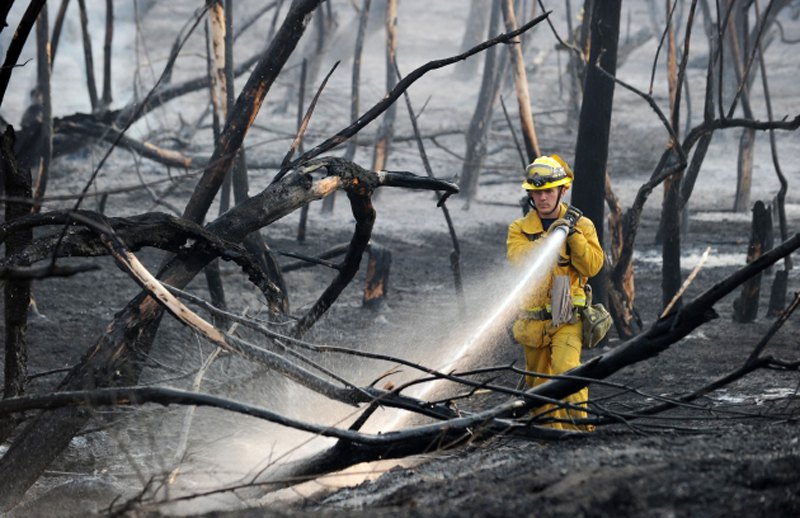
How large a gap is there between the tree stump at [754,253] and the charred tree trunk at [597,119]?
155 centimetres

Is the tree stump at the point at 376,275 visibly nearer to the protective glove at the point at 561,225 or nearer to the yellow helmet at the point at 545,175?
the yellow helmet at the point at 545,175

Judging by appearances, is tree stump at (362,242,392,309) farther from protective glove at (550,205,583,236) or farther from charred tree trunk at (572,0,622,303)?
protective glove at (550,205,583,236)

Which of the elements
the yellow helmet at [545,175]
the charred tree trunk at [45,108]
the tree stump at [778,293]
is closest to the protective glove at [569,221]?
the yellow helmet at [545,175]

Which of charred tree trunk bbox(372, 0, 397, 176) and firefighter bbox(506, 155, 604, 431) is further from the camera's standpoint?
charred tree trunk bbox(372, 0, 397, 176)

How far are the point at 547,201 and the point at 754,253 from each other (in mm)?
3837

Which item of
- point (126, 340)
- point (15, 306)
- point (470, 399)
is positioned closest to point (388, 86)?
point (470, 399)

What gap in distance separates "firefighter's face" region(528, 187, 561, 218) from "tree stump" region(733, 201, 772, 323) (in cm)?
346

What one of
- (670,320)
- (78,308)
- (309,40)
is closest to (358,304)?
(78,308)

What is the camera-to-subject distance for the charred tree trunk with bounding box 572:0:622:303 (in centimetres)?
790

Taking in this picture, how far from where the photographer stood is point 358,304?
9.91 m

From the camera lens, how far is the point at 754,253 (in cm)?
885

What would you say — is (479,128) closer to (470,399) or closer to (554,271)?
(470,399)

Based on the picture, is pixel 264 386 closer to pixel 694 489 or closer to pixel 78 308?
pixel 78 308

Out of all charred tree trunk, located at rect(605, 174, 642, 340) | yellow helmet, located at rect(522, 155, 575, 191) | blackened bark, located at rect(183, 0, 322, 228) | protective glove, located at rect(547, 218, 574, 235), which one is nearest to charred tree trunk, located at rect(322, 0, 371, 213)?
charred tree trunk, located at rect(605, 174, 642, 340)
